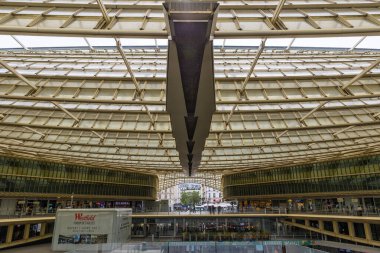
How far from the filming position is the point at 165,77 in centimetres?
1780

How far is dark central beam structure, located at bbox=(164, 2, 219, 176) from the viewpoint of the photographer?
21.5ft

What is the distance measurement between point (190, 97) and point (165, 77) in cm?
790

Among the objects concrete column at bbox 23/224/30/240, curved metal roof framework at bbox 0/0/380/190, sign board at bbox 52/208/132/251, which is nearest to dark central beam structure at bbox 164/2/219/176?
curved metal roof framework at bbox 0/0/380/190

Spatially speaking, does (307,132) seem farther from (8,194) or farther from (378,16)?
(8,194)

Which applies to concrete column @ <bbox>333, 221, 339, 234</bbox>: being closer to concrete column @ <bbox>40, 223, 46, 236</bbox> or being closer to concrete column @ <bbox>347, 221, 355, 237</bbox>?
concrete column @ <bbox>347, 221, 355, 237</bbox>

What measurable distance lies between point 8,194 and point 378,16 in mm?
47527

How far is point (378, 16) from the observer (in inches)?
453

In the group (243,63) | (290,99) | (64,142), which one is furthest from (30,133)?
(290,99)

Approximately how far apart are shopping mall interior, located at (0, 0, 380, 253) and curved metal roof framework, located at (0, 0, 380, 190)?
3.4 inches

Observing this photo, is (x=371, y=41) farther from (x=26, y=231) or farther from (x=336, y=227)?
(x=26, y=231)

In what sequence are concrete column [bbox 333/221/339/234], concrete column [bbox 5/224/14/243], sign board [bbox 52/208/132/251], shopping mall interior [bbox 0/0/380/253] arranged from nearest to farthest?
shopping mall interior [bbox 0/0/380/253]
sign board [bbox 52/208/132/251]
concrete column [bbox 5/224/14/243]
concrete column [bbox 333/221/339/234]

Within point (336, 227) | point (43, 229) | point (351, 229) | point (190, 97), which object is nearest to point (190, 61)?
point (190, 97)

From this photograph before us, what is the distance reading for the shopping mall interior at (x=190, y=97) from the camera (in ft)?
35.2

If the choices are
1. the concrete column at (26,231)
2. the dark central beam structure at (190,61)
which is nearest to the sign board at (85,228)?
the dark central beam structure at (190,61)
